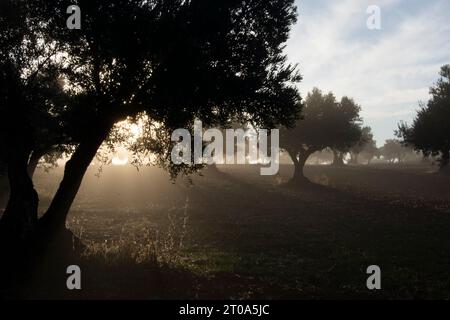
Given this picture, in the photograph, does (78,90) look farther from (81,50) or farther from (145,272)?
(145,272)

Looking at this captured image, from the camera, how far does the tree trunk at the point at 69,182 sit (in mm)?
15398

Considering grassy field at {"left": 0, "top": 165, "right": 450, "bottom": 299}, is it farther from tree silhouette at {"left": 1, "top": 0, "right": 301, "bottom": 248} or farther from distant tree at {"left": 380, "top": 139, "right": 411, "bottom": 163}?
distant tree at {"left": 380, "top": 139, "right": 411, "bottom": 163}

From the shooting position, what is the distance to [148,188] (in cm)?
5153

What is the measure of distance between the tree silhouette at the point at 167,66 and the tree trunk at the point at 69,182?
0.12 feet

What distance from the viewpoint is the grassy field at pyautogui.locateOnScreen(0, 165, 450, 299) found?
1290 cm

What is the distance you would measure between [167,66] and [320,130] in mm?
44867

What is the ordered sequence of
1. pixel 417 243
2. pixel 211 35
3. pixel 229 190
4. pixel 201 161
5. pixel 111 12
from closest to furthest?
pixel 111 12, pixel 211 35, pixel 201 161, pixel 417 243, pixel 229 190

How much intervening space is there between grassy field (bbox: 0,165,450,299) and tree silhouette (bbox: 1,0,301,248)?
4.46 meters

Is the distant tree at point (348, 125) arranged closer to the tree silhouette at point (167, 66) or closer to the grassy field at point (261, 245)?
the grassy field at point (261, 245)

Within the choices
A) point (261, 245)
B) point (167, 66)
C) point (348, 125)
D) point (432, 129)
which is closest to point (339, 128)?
point (348, 125)

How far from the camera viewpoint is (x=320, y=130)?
56000 millimetres

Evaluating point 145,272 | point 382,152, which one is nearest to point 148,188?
point 145,272

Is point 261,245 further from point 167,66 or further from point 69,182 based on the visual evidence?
point 167,66

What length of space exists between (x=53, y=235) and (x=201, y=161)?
252 inches
